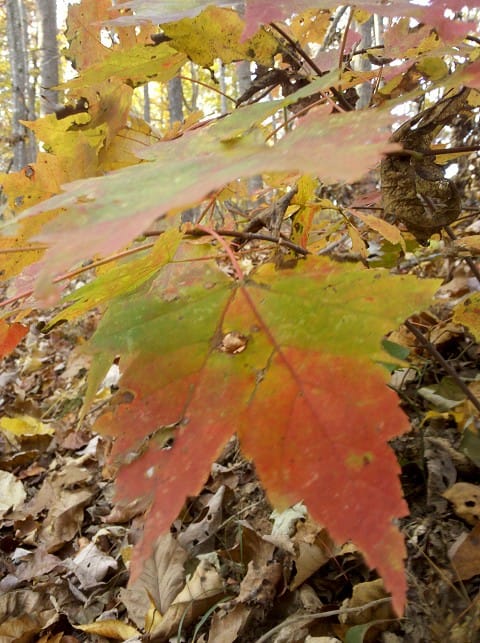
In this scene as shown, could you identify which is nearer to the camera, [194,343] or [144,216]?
[144,216]

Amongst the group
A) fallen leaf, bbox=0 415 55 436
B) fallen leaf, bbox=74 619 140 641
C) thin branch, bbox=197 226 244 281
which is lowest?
fallen leaf, bbox=0 415 55 436

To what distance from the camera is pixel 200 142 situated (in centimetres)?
58

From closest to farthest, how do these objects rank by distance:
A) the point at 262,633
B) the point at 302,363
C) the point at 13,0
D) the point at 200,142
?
the point at 302,363, the point at 200,142, the point at 262,633, the point at 13,0

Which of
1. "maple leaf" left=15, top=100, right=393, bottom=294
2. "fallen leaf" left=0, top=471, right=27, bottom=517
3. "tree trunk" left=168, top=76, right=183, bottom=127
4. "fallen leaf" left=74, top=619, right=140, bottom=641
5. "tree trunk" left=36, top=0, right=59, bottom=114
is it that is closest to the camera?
"maple leaf" left=15, top=100, right=393, bottom=294

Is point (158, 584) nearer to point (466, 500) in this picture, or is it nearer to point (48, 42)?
point (466, 500)

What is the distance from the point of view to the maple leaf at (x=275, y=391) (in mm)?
389

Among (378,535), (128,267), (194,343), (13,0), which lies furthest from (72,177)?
(13,0)

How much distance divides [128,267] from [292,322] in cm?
24

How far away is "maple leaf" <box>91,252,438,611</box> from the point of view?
39 cm

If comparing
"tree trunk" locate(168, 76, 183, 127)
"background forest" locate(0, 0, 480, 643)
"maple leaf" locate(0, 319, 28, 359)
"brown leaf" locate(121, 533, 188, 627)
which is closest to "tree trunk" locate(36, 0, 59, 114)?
"tree trunk" locate(168, 76, 183, 127)

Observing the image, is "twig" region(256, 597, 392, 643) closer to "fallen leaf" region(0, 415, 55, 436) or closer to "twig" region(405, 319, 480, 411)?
"twig" region(405, 319, 480, 411)

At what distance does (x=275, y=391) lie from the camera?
1.50ft

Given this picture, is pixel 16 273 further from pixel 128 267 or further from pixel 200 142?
pixel 200 142

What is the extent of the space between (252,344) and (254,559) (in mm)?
621
